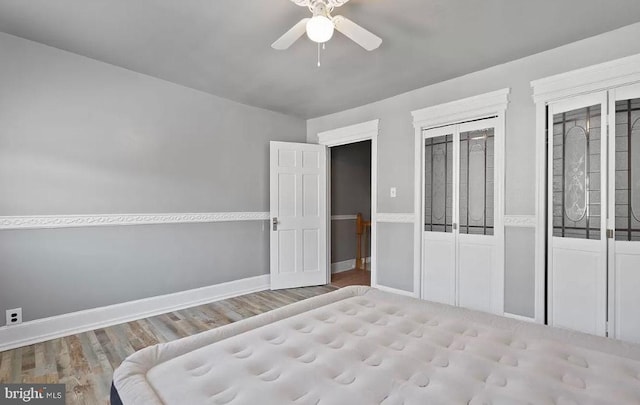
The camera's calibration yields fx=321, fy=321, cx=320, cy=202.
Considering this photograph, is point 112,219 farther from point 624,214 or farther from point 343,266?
point 624,214

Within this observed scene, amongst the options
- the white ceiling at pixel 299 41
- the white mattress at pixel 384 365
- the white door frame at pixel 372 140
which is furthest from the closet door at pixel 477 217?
the white mattress at pixel 384 365

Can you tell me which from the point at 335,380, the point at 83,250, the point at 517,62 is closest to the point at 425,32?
the point at 517,62

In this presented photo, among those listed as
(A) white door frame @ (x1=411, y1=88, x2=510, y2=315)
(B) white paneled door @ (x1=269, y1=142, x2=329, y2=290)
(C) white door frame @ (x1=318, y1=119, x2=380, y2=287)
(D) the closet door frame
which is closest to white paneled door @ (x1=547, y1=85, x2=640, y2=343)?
(A) white door frame @ (x1=411, y1=88, x2=510, y2=315)

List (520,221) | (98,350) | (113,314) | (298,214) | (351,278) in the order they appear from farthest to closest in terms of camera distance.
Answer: (351,278) < (298,214) < (113,314) < (520,221) < (98,350)

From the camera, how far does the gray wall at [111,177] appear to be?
2619 mm

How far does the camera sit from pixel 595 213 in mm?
2514

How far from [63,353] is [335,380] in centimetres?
247

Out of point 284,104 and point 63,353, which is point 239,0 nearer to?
point 284,104

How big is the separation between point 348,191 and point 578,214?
3.51 metres

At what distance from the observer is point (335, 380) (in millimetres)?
1117

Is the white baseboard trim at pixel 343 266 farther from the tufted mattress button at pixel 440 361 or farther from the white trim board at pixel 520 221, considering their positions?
the tufted mattress button at pixel 440 361

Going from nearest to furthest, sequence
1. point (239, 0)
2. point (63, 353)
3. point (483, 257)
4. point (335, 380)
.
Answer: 1. point (335, 380)
2. point (239, 0)
3. point (63, 353)
4. point (483, 257)

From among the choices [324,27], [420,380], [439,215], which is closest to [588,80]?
[439,215]

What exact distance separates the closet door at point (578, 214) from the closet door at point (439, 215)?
2.81 feet
